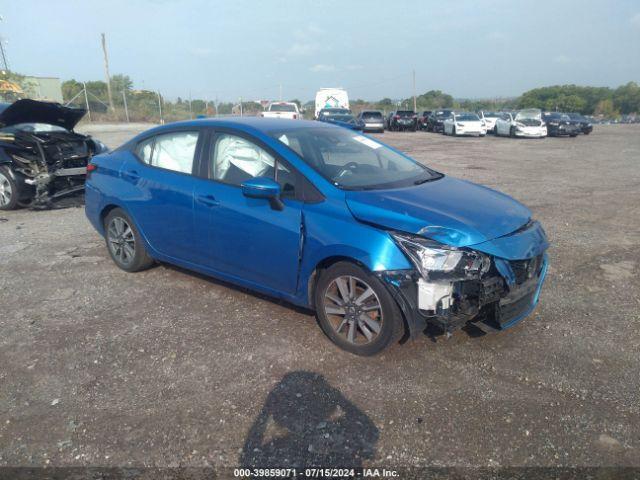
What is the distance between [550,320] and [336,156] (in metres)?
2.29

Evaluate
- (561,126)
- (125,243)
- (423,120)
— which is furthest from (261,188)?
(423,120)

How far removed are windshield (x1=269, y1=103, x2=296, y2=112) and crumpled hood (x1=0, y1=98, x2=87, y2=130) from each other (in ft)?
61.6

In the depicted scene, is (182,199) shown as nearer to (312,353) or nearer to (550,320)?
(312,353)

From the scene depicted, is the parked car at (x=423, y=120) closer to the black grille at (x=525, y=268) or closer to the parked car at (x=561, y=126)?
the parked car at (x=561, y=126)

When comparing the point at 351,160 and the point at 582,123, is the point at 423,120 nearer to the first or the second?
the point at 582,123

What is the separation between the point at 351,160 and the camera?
13.8ft

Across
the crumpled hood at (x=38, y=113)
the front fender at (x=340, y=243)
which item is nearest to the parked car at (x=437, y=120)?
the crumpled hood at (x=38, y=113)

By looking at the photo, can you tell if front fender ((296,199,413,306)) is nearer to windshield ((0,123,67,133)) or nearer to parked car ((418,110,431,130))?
windshield ((0,123,67,133))

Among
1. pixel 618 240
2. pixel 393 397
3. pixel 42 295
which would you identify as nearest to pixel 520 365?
pixel 393 397

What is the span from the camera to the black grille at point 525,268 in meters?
3.36

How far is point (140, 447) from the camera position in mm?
2637

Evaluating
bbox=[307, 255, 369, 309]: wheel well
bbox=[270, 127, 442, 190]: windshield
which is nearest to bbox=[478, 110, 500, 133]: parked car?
bbox=[270, 127, 442, 190]: windshield

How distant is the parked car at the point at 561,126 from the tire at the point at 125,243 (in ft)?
89.5

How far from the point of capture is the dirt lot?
2.63 meters
